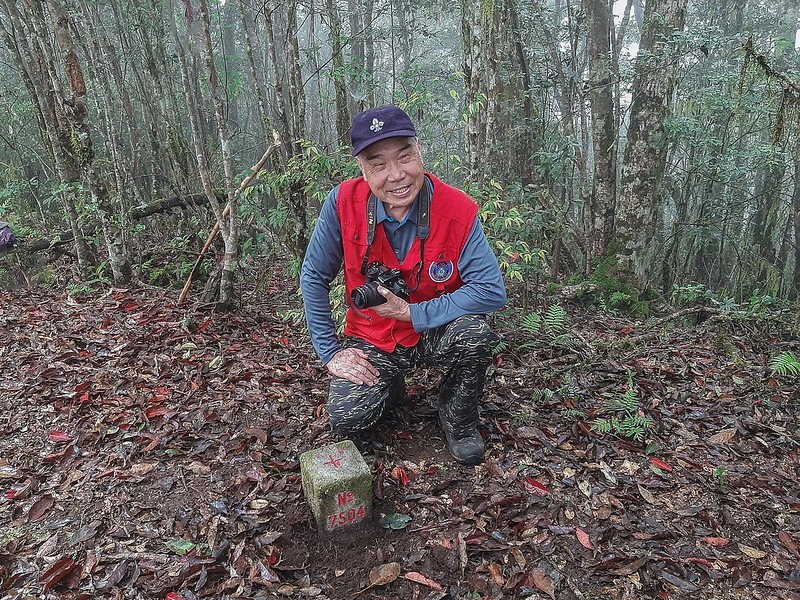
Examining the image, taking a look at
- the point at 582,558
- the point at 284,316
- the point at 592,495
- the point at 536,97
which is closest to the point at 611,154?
the point at 536,97

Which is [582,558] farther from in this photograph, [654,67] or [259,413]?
[654,67]

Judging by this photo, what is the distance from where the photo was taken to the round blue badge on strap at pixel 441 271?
2910mm

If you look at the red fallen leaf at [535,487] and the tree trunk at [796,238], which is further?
the tree trunk at [796,238]

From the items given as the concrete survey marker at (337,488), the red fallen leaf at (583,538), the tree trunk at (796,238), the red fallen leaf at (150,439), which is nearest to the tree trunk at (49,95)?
the red fallen leaf at (150,439)

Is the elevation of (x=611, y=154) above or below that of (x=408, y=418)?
above

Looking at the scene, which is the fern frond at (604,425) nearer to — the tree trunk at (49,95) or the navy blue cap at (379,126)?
the navy blue cap at (379,126)

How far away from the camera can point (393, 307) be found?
9.25 feet

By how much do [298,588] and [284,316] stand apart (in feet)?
9.58

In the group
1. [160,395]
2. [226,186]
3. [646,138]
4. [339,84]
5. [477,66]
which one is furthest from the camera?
[646,138]

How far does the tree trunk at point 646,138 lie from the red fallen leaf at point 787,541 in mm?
4397

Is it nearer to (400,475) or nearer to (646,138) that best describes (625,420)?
(400,475)

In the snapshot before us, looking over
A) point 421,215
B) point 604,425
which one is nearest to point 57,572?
point 421,215

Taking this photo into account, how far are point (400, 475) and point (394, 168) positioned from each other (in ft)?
5.63

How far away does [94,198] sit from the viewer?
519 centimetres
